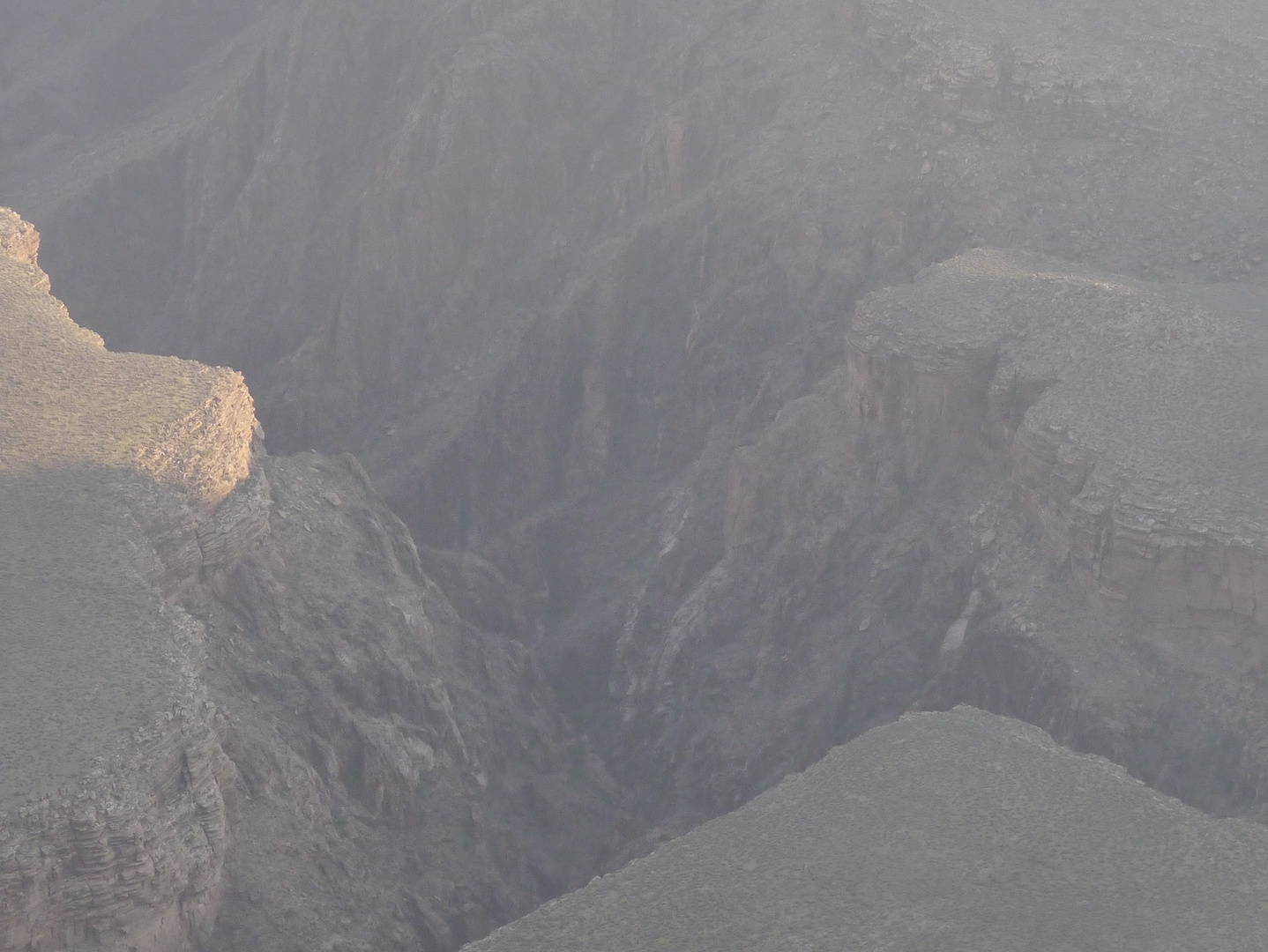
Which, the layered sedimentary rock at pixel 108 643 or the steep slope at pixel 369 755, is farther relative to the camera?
the steep slope at pixel 369 755

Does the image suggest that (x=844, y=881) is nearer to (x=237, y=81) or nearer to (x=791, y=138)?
(x=791, y=138)

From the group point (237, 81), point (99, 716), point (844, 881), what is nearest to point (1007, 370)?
point (844, 881)

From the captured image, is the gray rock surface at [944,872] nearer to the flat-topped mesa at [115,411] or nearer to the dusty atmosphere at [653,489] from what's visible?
the dusty atmosphere at [653,489]

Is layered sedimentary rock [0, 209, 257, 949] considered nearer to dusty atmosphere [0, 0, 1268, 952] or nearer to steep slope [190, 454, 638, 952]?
dusty atmosphere [0, 0, 1268, 952]

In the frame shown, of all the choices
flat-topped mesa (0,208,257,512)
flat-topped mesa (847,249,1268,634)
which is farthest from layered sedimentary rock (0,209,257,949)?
flat-topped mesa (847,249,1268,634)

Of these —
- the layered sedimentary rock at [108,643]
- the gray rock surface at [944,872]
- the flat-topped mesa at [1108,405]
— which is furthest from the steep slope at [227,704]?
the flat-topped mesa at [1108,405]

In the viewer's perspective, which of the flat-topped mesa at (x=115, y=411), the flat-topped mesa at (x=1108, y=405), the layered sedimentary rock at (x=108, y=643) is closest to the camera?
the layered sedimentary rock at (x=108, y=643)
